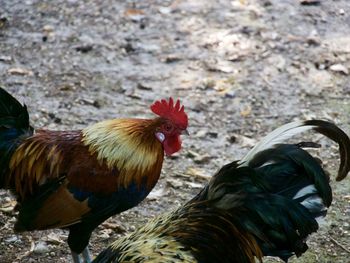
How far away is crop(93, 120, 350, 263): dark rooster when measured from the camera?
12.3ft

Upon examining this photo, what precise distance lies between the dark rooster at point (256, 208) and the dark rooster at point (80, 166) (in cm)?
40

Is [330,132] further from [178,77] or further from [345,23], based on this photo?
[345,23]

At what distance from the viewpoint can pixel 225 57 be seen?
23.8ft

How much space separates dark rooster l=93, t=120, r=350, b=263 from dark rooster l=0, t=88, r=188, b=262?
1.30 ft

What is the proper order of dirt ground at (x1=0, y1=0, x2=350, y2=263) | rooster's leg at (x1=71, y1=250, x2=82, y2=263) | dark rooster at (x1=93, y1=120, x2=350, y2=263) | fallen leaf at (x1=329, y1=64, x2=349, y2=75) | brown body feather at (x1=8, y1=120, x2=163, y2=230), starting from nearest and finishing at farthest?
dark rooster at (x1=93, y1=120, x2=350, y2=263), brown body feather at (x1=8, y1=120, x2=163, y2=230), rooster's leg at (x1=71, y1=250, x2=82, y2=263), dirt ground at (x1=0, y1=0, x2=350, y2=263), fallen leaf at (x1=329, y1=64, x2=349, y2=75)

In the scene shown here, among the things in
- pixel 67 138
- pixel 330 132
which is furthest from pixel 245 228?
pixel 67 138

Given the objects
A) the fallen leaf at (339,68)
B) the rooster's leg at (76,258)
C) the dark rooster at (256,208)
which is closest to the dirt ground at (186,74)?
the fallen leaf at (339,68)

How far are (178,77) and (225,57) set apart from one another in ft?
1.98

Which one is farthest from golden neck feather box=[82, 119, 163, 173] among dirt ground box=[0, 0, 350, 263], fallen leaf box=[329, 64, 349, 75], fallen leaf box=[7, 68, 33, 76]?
fallen leaf box=[329, 64, 349, 75]

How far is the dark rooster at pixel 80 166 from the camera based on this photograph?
4094 mm

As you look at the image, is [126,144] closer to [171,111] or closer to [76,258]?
[171,111]

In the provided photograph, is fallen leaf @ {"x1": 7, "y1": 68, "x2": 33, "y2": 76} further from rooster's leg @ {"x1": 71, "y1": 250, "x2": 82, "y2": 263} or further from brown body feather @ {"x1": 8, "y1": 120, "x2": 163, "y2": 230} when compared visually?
rooster's leg @ {"x1": 71, "y1": 250, "x2": 82, "y2": 263}

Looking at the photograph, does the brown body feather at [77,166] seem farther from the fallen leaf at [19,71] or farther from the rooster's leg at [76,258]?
the fallen leaf at [19,71]

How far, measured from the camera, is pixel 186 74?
7.01 m
